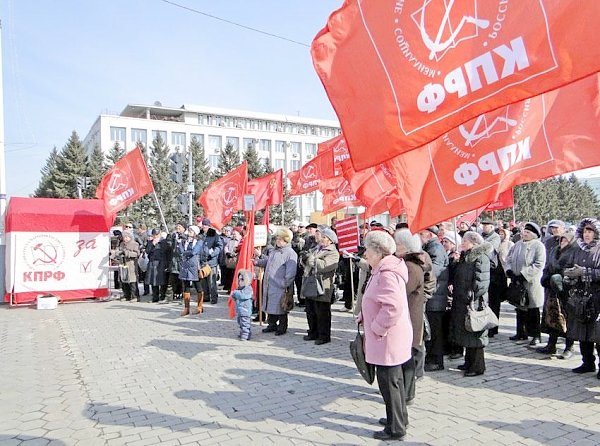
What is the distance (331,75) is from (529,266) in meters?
5.22

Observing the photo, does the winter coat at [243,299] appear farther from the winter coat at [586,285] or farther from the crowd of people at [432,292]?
the winter coat at [586,285]

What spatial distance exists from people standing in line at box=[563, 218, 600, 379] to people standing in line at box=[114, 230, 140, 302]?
10488mm

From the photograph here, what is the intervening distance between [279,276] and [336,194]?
5.71 meters

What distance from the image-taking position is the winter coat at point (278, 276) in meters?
8.20

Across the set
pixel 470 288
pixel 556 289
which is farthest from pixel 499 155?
pixel 556 289

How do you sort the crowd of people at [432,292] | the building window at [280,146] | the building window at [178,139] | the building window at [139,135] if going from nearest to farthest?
the crowd of people at [432,292] → the building window at [139,135] → the building window at [178,139] → the building window at [280,146]

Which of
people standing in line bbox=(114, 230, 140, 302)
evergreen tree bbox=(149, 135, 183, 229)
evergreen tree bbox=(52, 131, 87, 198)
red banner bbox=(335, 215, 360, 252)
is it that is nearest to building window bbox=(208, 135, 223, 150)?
evergreen tree bbox=(149, 135, 183, 229)

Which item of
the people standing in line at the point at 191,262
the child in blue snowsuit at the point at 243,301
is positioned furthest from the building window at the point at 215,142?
the child in blue snowsuit at the point at 243,301

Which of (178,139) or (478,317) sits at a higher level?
(178,139)

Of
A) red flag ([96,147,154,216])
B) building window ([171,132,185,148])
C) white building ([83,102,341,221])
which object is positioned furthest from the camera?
building window ([171,132,185,148])

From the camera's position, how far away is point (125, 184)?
12938 millimetres

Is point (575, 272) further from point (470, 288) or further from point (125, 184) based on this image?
point (125, 184)

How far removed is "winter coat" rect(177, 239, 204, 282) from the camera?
10.9 metres

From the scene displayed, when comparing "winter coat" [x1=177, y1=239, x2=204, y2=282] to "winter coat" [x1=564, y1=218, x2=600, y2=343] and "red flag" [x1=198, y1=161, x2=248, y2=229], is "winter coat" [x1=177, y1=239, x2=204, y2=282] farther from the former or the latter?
"winter coat" [x1=564, y1=218, x2=600, y2=343]
